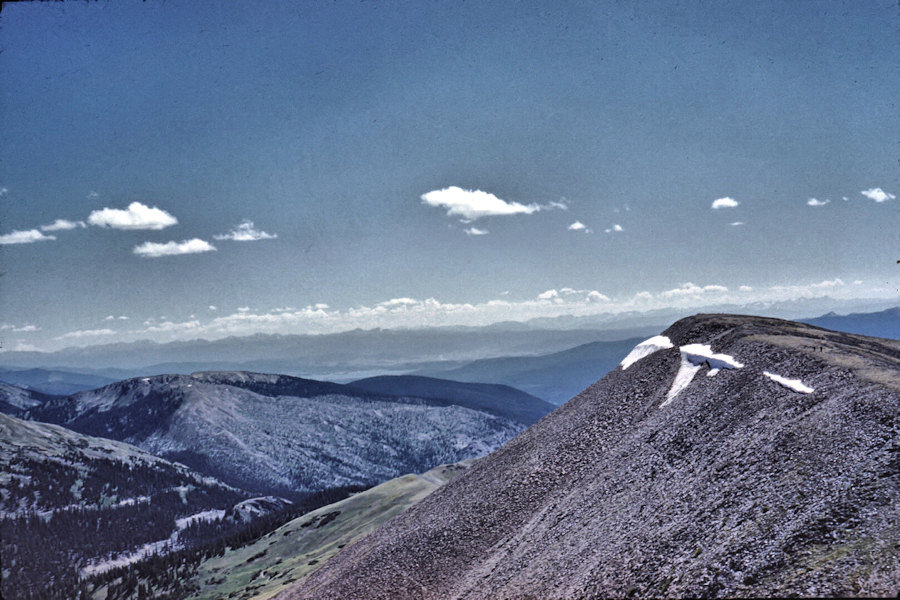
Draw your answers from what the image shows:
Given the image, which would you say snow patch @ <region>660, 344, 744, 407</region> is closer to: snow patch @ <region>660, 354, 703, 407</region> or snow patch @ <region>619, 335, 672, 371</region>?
snow patch @ <region>660, 354, 703, 407</region>

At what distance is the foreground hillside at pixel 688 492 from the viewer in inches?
1068

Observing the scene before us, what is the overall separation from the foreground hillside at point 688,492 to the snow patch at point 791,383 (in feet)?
0.74

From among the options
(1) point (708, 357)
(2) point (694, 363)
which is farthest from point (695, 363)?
(1) point (708, 357)

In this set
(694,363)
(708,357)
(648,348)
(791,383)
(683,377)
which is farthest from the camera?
(648,348)

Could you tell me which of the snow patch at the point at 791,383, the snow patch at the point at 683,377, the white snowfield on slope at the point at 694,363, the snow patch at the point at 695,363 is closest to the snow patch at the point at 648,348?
the white snowfield on slope at the point at 694,363

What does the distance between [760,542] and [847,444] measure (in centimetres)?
1084

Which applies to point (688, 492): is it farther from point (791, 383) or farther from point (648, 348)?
point (648, 348)

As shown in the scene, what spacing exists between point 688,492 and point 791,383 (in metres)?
17.9

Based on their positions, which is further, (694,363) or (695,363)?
(694,363)

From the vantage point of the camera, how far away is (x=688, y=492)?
39.4m

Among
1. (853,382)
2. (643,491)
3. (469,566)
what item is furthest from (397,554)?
(853,382)

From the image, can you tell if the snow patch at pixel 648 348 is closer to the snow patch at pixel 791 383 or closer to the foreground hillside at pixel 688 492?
the foreground hillside at pixel 688 492

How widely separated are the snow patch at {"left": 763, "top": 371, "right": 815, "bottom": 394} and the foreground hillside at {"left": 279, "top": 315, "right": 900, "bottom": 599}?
0.22 metres

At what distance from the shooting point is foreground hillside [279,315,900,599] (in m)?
27.1
